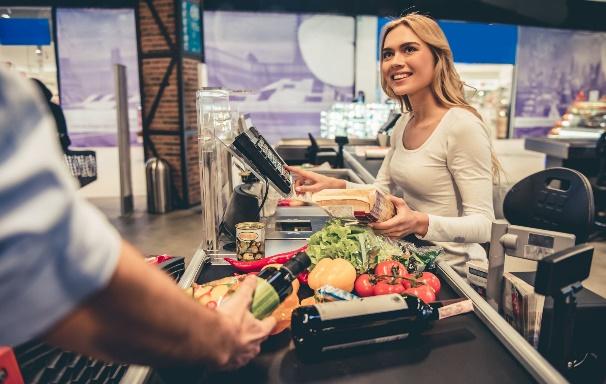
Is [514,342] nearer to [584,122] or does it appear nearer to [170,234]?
[170,234]

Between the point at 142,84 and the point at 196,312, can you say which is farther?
the point at 142,84

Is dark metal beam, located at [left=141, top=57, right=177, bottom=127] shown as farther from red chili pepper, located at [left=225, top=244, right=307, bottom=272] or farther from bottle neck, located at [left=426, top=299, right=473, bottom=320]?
bottle neck, located at [left=426, top=299, right=473, bottom=320]

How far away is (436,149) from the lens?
6.31 ft

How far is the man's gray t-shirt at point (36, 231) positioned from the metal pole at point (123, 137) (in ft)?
20.5

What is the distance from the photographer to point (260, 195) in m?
1.98

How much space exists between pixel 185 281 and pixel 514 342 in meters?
0.90

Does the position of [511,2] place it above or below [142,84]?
above

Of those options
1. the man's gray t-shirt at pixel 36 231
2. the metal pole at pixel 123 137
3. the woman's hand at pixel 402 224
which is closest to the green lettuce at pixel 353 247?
the woman's hand at pixel 402 224

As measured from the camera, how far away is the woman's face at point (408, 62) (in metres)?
1.97

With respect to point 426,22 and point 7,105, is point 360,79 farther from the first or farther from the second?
point 7,105

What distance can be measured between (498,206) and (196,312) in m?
4.86

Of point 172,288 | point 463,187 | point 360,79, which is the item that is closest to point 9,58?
point 360,79

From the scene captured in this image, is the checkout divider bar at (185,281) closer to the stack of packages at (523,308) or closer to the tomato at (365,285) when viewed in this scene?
the tomato at (365,285)

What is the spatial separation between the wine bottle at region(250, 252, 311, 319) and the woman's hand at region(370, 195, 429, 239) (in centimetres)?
60
